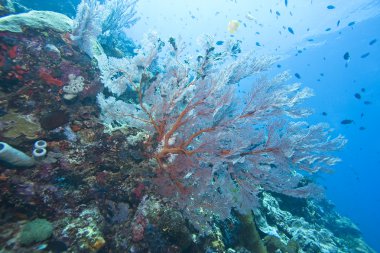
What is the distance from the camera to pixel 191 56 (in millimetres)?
4371

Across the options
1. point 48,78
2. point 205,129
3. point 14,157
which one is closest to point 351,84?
point 205,129

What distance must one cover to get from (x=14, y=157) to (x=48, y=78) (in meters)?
1.78

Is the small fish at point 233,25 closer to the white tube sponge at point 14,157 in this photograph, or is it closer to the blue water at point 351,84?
the white tube sponge at point 14,157

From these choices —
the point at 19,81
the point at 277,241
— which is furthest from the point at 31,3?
the point at 277,241

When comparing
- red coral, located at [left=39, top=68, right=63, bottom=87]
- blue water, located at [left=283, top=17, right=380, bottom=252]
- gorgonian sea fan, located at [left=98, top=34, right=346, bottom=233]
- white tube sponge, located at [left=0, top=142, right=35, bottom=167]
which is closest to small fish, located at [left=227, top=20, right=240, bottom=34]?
gorgonian sea fan, located at [left=98, top=34, right=346, bottom=233]

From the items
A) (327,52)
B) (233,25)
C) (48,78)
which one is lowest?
(48,78)

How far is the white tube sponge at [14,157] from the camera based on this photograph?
2.93 m

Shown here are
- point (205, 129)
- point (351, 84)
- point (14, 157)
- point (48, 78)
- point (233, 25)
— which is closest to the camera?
point (14, 157)

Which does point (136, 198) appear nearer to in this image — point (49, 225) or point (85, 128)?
point (49, 225)

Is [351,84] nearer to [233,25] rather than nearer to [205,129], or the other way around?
[233,25]

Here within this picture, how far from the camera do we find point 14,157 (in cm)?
299

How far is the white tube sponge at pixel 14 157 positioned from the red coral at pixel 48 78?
1.60 meters

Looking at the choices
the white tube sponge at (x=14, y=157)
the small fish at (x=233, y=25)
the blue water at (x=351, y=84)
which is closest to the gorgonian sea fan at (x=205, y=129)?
the white tube sponge at (x=14, y=157)

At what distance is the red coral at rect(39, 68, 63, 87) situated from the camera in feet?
13.6
